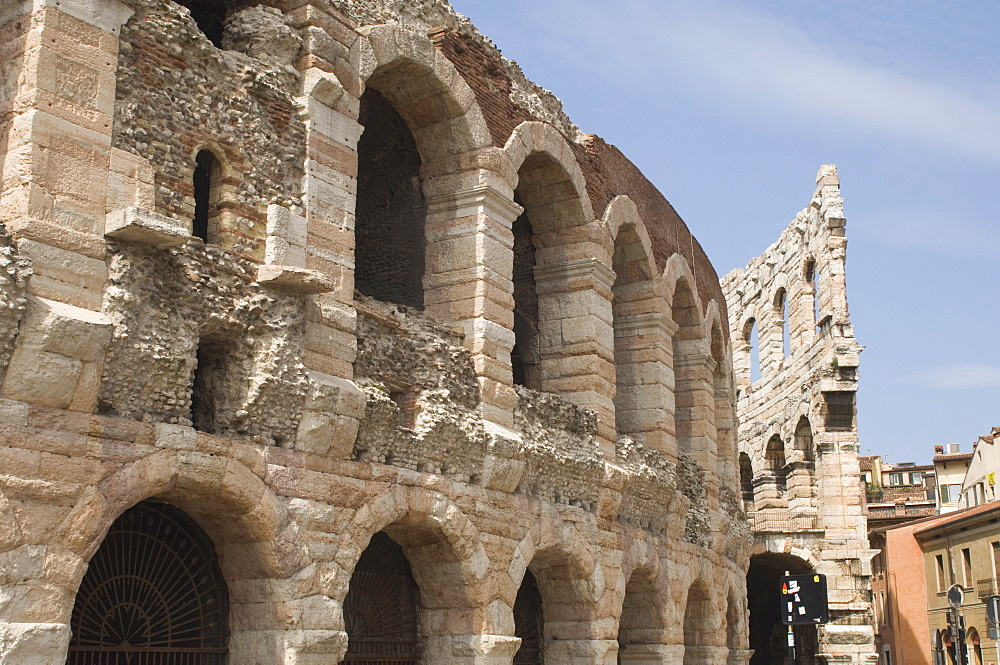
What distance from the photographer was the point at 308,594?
27.8ft

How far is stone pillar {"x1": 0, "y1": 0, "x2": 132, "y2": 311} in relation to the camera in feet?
24.1

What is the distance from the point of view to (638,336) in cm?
1509

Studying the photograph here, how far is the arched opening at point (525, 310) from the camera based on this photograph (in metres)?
13.4

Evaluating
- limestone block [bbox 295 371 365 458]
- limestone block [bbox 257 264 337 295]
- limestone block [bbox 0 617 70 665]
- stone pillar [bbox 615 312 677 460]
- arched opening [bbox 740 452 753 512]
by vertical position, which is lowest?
limestone block [bbox 0 617 70 665]

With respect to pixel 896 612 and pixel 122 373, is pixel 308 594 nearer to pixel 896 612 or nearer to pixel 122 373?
pixel 122 373

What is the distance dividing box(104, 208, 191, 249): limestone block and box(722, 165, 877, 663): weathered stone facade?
1905 cm

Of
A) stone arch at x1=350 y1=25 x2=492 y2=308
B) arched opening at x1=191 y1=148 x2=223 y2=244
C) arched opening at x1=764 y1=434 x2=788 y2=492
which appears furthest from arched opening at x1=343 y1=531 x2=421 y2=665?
arched opening at x1=764 y1=434 x2=788 y2=492

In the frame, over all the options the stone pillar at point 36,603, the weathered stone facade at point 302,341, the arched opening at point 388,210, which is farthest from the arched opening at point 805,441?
the stone pillar at point 36,603

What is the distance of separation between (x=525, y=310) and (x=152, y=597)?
6225 mm

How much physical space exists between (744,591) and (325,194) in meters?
11.1

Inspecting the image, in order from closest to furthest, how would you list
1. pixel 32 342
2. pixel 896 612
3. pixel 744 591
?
1. pixel 32 342
2. pixel 744 591
3. pixel 896 612

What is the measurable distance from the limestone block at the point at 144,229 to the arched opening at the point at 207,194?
86 cm

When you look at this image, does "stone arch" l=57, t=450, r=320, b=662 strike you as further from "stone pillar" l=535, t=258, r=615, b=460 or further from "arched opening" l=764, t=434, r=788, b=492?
"arched opening" l=764, t=434, r=788, b=492

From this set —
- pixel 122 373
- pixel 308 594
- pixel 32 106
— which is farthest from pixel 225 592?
pixel 32 106
